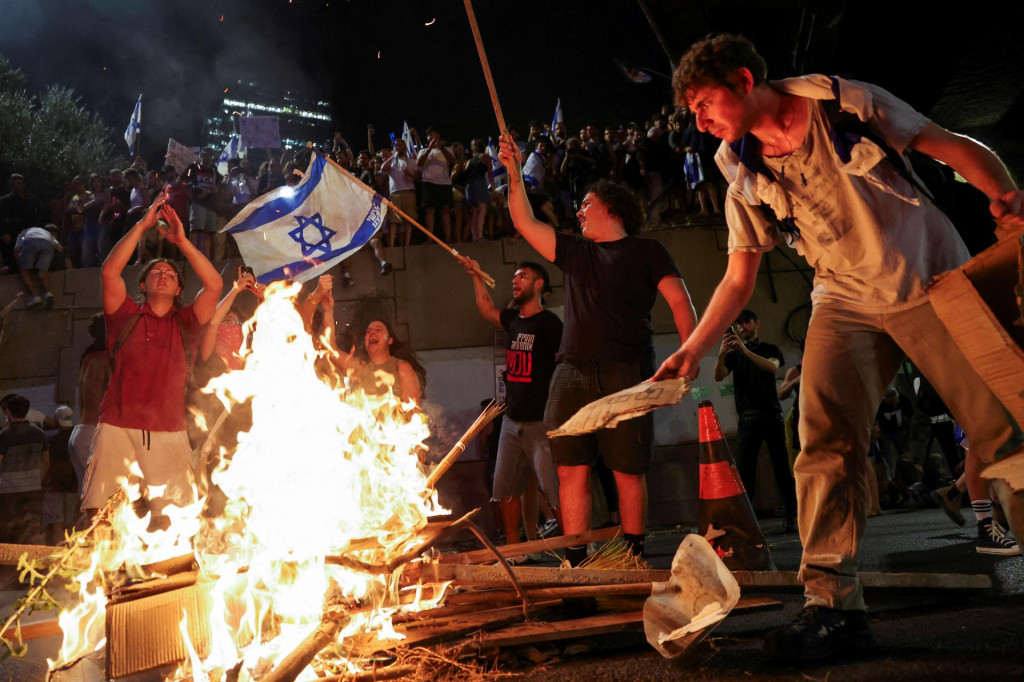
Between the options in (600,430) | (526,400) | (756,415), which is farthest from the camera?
(756,415)

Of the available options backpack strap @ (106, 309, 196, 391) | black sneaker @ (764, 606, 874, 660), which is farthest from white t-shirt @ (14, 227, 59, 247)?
black sneaker @ (764, 606, 874, 660)

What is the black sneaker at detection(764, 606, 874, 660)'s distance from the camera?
2.55m

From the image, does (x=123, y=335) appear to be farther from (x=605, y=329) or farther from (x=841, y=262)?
(x=841, y=262)

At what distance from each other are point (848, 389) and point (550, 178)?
1056cm

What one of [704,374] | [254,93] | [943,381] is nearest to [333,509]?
[943,381]

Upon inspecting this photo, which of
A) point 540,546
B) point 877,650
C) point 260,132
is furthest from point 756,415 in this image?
point 260,132

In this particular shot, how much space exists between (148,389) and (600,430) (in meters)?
2.97

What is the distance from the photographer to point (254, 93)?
2776 inches

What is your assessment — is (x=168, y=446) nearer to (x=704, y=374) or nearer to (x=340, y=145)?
(x=704, y=374)

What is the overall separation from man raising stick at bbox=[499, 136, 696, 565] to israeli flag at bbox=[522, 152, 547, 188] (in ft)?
26.7

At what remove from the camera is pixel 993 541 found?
4.89 m

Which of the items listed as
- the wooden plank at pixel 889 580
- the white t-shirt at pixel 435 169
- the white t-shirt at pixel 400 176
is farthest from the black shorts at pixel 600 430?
the white t-shirt at pixel 400 176

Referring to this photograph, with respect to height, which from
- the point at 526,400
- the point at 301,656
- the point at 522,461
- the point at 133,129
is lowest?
the point at 301,656

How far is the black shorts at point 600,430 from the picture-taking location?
4.08 m
